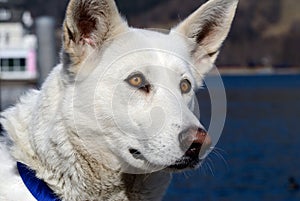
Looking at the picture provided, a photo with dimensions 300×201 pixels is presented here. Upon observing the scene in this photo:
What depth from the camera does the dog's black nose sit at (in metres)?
4.82

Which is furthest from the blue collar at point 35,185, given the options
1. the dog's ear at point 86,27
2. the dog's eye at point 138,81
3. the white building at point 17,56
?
the white building at point 17,56

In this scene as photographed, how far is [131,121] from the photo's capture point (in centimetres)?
530

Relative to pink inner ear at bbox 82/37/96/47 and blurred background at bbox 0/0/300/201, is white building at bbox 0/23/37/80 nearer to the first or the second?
blurred background at bbox 0/0/300/201

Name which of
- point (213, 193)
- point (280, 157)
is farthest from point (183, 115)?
point (280, 157)

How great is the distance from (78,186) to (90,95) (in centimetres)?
63

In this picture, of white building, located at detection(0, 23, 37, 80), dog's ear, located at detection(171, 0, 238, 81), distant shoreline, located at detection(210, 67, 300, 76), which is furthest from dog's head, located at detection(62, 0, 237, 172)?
distant shoreline, located at detection(210, 67, 300, 76)

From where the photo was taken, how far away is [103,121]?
17.5 feet

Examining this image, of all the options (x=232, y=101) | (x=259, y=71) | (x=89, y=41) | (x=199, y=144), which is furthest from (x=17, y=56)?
(x=259, y=71)

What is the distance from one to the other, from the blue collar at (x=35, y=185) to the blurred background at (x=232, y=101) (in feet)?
3.32

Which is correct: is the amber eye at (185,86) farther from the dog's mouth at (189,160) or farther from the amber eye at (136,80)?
the dog's mouth at (189,160)

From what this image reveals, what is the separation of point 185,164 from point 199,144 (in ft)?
0.70

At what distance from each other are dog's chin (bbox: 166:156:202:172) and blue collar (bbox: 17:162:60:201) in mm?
793

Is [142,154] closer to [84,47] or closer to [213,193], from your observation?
[84,47]

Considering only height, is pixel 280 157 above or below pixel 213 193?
below
